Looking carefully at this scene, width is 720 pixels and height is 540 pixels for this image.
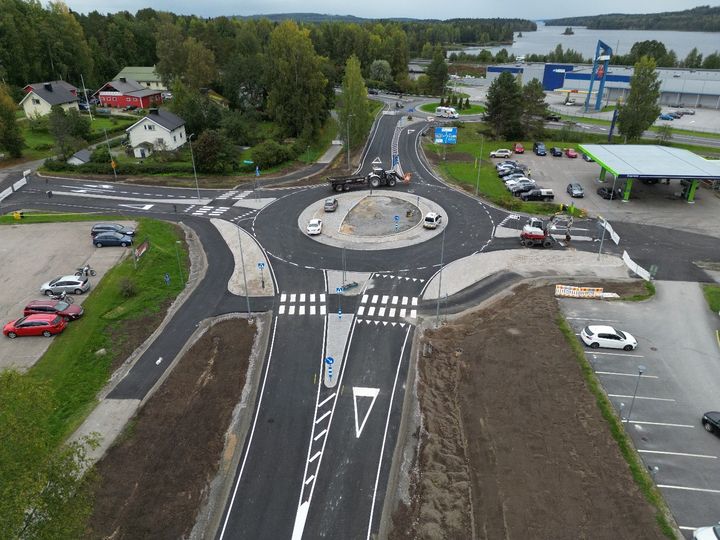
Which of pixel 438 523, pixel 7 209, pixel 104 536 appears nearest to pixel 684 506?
pixel 438 523

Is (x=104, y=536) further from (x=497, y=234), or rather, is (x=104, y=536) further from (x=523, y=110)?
(x=523, y=110)

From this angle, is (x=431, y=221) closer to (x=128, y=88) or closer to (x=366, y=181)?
(x=366, y=181)

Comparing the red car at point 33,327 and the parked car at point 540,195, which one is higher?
the parked car at point 540,195

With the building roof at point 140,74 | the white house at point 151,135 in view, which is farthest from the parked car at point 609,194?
the building roof at point 140,74

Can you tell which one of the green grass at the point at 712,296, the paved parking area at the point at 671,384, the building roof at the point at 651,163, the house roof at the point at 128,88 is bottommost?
the paved parking area at the point at 671,384

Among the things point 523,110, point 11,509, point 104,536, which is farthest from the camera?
point 523,110

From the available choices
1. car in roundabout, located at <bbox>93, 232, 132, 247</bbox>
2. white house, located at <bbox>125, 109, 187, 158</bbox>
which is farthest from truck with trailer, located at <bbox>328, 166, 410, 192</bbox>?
white house, located at <bbox>125, 109, 187, 158</bbox>

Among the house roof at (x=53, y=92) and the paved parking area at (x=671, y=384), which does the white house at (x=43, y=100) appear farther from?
the paved parking area at (x=671, y=384)
